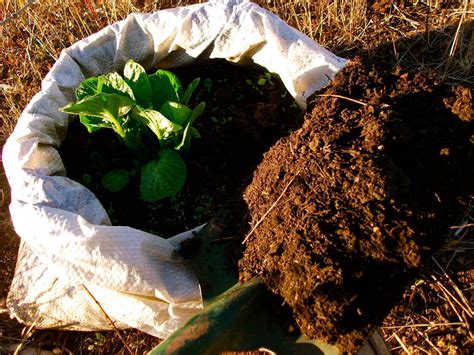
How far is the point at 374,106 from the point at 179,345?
782mm

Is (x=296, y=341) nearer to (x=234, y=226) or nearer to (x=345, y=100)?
(x=234, y=226)

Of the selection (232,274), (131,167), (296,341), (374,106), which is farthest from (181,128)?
(296,341)

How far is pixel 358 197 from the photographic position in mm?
→ 1148

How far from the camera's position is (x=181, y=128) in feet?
4.48

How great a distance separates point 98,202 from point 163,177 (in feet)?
0.66

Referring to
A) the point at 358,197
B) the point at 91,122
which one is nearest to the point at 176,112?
the point at 91,122

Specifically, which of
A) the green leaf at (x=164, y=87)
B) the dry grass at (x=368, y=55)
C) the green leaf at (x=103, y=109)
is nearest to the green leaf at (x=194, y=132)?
the green leaf at (x=164, y=87)

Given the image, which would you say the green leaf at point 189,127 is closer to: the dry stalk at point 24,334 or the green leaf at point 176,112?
the green leaf at point 176,112

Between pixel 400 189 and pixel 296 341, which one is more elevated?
pixel 400 189

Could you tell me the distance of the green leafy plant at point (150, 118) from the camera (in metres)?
1.35

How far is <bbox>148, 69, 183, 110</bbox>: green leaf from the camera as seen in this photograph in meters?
1.43

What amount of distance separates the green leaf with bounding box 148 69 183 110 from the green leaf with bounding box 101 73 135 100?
92 millimetres

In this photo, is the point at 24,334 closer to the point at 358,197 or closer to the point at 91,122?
the point at 91,122

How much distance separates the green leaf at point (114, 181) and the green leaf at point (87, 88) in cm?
26
